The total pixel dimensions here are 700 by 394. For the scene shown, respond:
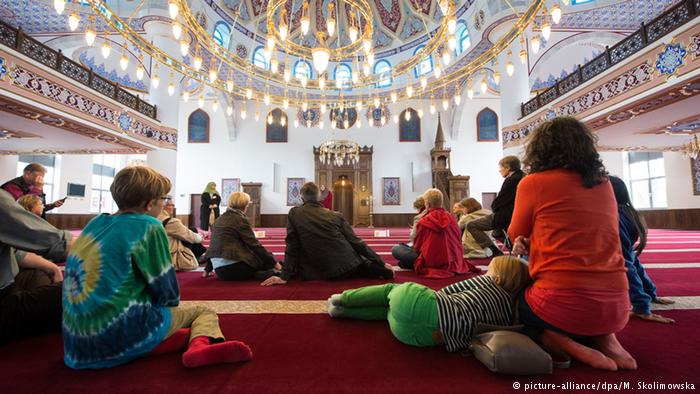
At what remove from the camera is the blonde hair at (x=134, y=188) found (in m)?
1.14

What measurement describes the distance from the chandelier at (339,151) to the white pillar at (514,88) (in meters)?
5.41

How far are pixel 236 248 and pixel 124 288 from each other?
168cm

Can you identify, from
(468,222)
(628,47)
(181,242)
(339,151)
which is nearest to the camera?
(181,242)

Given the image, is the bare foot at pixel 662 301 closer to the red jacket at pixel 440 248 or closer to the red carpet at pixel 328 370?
the red carpet at pixel 328 370

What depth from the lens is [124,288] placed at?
1.07 meters

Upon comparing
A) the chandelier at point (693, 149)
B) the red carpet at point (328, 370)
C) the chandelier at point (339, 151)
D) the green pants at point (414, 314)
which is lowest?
the red carpet at point (328, 370)

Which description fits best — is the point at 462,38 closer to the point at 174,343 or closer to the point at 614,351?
the point at 614,351

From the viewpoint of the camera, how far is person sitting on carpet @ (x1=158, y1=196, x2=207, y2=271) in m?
3.06

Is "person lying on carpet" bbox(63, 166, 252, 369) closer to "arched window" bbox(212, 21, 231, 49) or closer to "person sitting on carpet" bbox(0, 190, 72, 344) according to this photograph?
"person sitting on carpet" bbox(0, 190, 72, 344)

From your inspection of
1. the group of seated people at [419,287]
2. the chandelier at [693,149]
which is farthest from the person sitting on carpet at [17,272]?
the chandelier at [693,149]

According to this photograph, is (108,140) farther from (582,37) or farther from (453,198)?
(582,37)

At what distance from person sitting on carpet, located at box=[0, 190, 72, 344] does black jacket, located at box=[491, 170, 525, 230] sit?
2.80 m

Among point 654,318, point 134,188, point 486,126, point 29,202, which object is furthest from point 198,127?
point 654,318

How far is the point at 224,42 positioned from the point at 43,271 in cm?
1090
